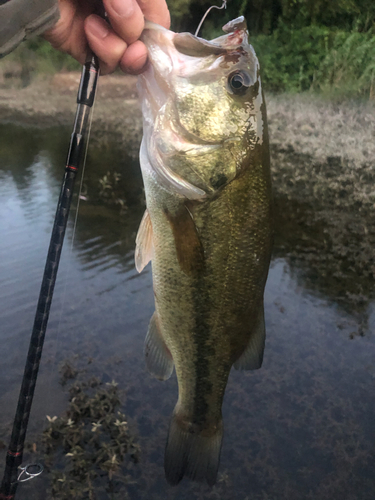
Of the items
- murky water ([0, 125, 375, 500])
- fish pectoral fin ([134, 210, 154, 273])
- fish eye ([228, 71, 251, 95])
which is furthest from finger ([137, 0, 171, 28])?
murky water ([0, 125, 375, 500])

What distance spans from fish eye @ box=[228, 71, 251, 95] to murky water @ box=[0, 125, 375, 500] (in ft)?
7.50

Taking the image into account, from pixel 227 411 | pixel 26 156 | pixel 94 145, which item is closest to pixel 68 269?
pixel 227 411

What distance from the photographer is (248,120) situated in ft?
4.92

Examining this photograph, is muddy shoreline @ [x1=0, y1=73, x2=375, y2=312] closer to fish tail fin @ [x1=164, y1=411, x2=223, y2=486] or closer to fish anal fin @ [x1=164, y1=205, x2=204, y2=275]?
fish tail fin @ [x1=164, y1=411, x2=223, y2=486]

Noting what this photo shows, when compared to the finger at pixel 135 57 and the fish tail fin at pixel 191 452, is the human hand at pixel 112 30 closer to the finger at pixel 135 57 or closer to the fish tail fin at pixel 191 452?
the finger at pixel 135 57

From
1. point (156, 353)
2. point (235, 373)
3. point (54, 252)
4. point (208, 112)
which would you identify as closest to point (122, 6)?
point (208, 112)

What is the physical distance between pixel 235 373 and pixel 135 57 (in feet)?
8.83

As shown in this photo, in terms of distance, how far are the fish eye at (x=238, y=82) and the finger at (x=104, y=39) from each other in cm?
38

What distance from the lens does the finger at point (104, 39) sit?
1.40 metres

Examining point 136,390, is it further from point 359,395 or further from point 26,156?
point 26,156

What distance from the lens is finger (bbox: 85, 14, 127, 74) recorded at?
1403 millimetres

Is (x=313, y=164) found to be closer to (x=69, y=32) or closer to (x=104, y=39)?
(x=69, y=32)

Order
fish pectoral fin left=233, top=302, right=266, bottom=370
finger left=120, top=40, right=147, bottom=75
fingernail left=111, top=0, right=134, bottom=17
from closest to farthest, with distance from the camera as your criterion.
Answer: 1. fingernail left=111, top=0, right=134, bottom=17
2. finger left=120, top=40, right=147, bottom=75
3. fish pectoral fin left=233, top=302, right=266, bottom=370

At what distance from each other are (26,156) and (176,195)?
305 inches
